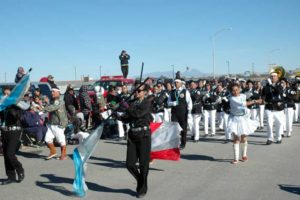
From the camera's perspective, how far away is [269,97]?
11.5m

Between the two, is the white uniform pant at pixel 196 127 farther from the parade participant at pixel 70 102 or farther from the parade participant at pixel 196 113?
the parade participant at pixel 70 102

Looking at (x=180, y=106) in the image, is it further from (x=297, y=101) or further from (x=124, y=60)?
(x=124, y=60)

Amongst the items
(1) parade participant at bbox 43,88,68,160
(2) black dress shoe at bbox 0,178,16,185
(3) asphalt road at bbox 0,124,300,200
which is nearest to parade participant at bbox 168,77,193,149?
(3) asphalt road at bbox 0,124,300,200

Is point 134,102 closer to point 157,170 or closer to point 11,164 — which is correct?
point 157,170

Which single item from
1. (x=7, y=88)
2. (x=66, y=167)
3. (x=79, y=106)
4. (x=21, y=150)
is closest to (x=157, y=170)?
(x=66, y=167)

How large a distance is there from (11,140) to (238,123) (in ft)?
16.8

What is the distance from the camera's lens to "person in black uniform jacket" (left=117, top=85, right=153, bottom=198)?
6699 millimetres

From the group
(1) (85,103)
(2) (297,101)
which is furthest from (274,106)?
(1) (85,103)

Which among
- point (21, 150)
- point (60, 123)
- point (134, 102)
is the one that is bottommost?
point (21, 150)

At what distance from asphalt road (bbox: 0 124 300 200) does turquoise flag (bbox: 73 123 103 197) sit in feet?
0.70

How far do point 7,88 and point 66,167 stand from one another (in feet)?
7.93

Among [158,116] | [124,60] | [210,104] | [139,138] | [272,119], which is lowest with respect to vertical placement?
[158,116]

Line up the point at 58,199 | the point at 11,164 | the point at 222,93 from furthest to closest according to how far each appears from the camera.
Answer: the point at 222,93 < the point at 11,164 < the point at 58,199

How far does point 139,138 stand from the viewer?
6805 millimetres
